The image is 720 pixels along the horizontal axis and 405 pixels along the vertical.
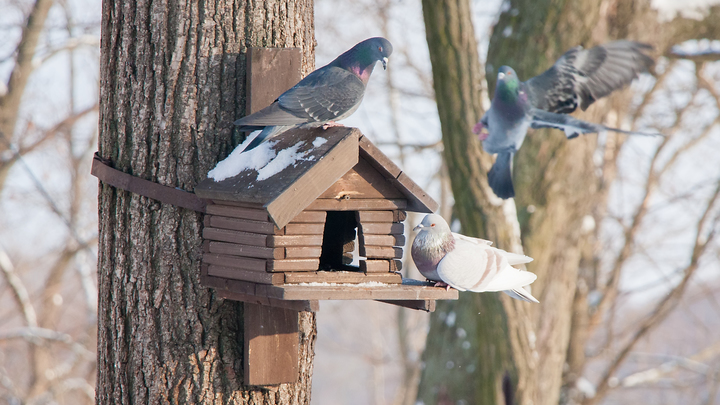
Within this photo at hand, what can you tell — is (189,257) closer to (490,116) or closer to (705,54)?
(490,116)

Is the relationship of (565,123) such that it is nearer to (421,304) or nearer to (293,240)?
(421,304)

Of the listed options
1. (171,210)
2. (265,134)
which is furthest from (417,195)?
(171,210)

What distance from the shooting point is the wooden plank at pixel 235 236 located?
1719 millimetres

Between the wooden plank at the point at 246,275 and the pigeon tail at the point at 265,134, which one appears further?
the pigeon tail at the point at 265,134

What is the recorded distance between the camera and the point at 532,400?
358cm

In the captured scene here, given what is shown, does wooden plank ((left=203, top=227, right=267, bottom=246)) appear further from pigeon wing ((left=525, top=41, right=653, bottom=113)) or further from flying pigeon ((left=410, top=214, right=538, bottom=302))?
pigeon wing ((left=525, top=41, right=653, bottom=113))

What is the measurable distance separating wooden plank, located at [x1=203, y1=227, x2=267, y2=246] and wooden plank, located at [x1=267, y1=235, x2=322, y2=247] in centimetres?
3

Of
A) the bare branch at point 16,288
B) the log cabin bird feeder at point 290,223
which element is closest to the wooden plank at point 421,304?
the log cabin bird feeder at point 290,223

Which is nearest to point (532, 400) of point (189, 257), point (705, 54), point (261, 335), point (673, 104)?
point (261, 335)

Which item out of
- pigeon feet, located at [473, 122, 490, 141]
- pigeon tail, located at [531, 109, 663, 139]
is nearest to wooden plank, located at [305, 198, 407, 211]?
pigeon tail, located at [531, 109, 663, 139]

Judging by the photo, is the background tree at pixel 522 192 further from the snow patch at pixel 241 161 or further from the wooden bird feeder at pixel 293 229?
the snow patch at pixel 241 161

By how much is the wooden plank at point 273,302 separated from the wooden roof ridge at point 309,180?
0.23 m

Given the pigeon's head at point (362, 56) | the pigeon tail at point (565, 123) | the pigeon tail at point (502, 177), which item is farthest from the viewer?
the pigeon tail at point (502, 177)

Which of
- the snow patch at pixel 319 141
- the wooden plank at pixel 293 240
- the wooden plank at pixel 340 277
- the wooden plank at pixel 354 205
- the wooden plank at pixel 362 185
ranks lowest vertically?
the wooden plank at pixel 340 277
